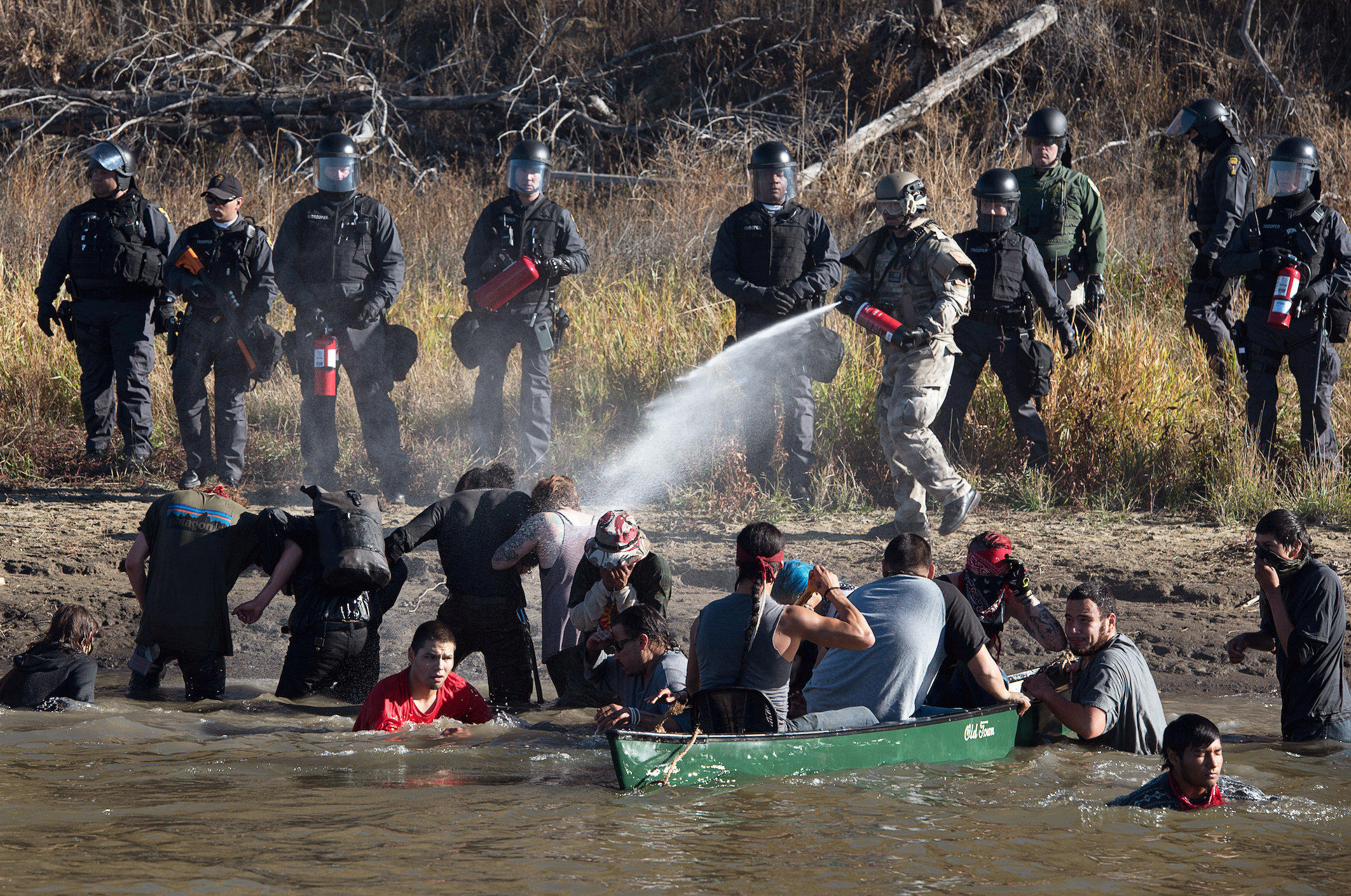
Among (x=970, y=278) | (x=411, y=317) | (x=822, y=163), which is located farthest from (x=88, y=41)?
(x=970, y=278)

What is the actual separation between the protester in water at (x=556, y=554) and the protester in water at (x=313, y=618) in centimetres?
81

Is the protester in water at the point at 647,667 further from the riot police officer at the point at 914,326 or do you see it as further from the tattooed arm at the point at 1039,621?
the riot police officer at the point at 914,326

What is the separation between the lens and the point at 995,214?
9.23 m

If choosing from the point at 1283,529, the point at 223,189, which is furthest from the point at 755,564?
the point at 223,189

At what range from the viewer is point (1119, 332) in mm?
10500

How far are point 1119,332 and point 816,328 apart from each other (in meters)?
2.55

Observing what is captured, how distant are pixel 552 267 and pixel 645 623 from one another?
4.23 meters

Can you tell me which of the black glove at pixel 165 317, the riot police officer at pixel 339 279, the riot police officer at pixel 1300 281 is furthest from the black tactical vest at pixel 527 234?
the riot police officer at pixel 1300 281

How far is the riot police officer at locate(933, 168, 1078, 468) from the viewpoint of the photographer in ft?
30.4

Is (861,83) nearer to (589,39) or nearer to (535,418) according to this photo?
(589,39)

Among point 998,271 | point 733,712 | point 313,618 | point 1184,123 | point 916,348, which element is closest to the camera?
point 733,712

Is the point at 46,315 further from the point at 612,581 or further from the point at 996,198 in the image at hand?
the point at 996,198

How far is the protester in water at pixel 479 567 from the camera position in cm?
695

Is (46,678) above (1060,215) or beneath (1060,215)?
beneath
